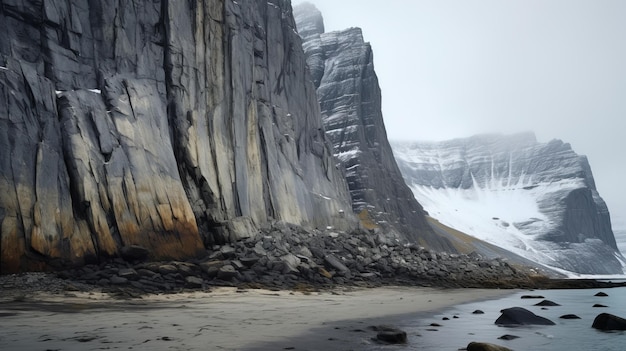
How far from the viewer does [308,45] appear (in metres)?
128

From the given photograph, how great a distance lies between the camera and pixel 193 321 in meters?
13.2

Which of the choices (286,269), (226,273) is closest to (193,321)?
(226,273)

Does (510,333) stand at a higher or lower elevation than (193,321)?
lower

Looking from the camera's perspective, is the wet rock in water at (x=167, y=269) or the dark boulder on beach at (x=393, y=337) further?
the wet rock in water at (x=167, y=269)

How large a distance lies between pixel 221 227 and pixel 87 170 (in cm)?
933

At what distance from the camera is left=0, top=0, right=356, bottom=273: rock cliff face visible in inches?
889

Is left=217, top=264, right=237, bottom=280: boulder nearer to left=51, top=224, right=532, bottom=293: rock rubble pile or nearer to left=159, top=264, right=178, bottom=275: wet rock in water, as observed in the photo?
left=51, top=224, right=532, bottom=293: rock rubble pile

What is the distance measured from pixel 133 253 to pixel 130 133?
8.18 m

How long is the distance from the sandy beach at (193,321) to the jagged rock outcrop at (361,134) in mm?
65517

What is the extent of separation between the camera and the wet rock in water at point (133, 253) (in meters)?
24.3

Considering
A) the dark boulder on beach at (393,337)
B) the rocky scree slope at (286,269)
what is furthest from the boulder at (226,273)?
the dark boulder on beach at (393,337)

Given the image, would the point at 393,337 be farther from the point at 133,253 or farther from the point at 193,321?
the point at 133,253

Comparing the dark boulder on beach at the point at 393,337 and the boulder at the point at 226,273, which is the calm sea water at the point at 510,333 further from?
the boulder at the point at 226,273

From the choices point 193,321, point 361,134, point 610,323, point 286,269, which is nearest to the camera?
point 193,321
